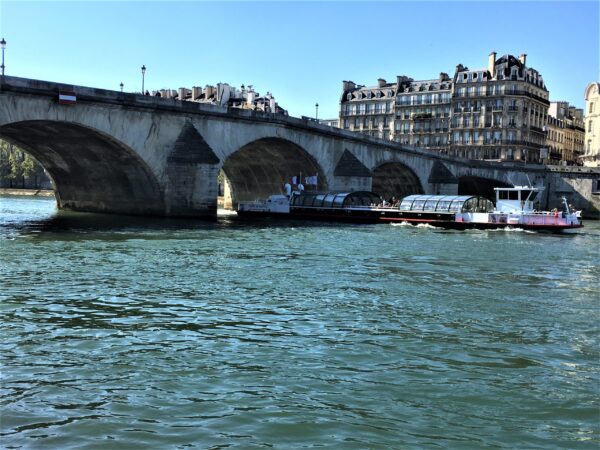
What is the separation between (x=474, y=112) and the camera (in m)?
108

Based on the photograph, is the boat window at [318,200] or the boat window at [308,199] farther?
the boat window at [308,199]

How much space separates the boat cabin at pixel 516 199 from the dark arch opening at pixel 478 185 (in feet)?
125

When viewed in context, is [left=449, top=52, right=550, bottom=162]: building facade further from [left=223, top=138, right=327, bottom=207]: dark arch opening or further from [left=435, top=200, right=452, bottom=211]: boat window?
[left=435, top=200, right=452, bottom=211]: boat window

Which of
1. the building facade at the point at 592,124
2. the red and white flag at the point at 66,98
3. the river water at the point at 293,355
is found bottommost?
the river water at the point at 293,355

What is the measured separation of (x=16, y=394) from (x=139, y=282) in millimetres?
9471

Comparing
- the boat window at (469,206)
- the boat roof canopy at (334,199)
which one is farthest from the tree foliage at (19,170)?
the boat window at (469,206)

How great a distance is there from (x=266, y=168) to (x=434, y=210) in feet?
61.6

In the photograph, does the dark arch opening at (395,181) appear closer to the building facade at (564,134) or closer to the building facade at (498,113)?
the building facade at (498,113)

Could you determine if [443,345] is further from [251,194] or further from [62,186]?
[251,194]

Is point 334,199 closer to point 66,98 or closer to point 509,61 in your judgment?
point 66,98

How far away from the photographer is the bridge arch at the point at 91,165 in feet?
137

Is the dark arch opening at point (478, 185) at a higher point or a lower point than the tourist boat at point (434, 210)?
higher

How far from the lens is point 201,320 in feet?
45.1

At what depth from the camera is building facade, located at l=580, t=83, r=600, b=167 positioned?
95938 millimetres
